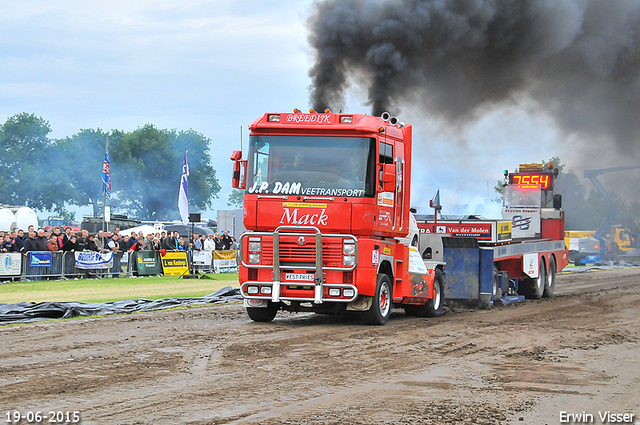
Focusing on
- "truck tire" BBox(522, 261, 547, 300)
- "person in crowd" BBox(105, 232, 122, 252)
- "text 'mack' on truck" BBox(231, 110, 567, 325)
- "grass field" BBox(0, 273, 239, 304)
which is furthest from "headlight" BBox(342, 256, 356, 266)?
"person in crowd" BBox(105, 232, 122, 252)

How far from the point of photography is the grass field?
720 inches

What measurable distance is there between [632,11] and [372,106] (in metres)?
10.7

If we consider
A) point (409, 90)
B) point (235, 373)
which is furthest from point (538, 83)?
point (235, 373)

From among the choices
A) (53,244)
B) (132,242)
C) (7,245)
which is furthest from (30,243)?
(132,242)

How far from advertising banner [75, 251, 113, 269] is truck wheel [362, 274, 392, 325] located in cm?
1514

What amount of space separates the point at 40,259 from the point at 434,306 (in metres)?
14.6

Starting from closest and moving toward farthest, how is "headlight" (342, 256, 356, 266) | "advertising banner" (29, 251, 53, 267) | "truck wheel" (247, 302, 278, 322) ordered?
"headlight" (342, 256, 356, 266)
"truck wheel" (247, 302, 278, 322)
"advertising banner" (29, 251, 53, 267)

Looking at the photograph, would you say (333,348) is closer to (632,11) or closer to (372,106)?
(372,106)

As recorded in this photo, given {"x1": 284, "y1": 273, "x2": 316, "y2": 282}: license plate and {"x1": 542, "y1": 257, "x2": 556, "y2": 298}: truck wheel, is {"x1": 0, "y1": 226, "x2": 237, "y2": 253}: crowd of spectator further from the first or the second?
{"x1": 284, "y1": 273, "x2": 316, "y2": 282}: license plate

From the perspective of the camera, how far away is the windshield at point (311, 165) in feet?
39.8

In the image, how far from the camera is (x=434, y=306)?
1469 cm

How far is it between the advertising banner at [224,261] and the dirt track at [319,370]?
1588 centimetres

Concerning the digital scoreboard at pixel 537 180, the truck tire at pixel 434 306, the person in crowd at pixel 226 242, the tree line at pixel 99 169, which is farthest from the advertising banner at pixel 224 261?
the tree line at pixel 99 169

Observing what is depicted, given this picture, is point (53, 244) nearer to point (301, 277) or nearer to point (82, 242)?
point (82, 242)
